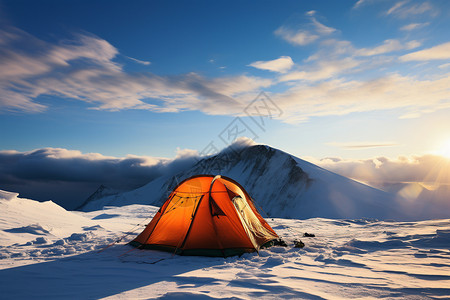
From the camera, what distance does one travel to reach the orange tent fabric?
8195 millimetres

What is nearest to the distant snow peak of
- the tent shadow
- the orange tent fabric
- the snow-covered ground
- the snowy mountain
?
the snow-covered ground

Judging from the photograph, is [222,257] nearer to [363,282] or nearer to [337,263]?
[337,263]

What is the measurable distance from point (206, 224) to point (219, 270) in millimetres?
2098

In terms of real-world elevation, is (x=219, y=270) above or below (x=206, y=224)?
below

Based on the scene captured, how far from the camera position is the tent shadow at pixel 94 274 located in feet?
16.3

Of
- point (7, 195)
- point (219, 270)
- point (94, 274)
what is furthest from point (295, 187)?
point (94, 274)

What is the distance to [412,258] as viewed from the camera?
298 inches

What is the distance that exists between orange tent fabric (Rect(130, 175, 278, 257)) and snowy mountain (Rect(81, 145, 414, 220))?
8.01 ft

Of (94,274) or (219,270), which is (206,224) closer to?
(219,270)

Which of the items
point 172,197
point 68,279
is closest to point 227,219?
point 172,197

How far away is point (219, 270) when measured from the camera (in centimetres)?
652

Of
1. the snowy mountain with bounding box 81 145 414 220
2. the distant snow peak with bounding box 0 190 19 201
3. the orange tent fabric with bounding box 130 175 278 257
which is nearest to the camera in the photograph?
the orange tent fabric with bounding box 130 175 278 257

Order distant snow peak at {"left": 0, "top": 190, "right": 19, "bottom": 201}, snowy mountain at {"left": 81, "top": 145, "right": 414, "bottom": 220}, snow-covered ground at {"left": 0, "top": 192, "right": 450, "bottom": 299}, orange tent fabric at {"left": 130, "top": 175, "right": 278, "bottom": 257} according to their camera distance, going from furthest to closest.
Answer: snowy mountain at {"left": 81, "top": 145, "right": 414, "bottom": 220}
distant snow peak at {"left": 0, "top": 190, "right": 19, "bottom": 201}
orange tent fabric at {"left": 130, "top": 175, "right": 278, "bottom": 257}
snow-covered ground at {"left": 0, "top": 192, "right": 450, "bottom": 299}

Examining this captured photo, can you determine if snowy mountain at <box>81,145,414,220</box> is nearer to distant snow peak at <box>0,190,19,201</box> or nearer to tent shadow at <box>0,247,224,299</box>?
tent shadow at <box>0,247,224,299</box>
